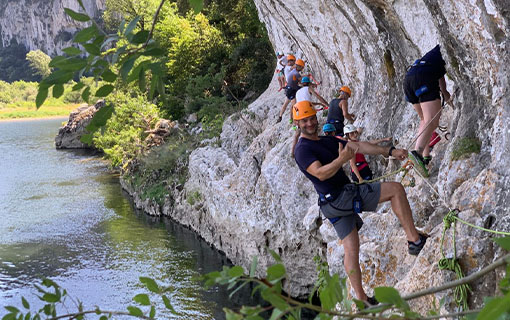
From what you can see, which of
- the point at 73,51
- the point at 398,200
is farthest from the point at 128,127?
the point at 73,51

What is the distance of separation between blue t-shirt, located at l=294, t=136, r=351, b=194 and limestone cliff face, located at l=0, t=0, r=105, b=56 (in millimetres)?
123706

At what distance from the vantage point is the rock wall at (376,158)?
189 inches

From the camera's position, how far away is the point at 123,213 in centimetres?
2031

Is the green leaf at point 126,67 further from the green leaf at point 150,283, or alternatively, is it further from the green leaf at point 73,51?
the green leaf at point 150,283

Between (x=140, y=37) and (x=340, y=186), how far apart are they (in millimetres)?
3688

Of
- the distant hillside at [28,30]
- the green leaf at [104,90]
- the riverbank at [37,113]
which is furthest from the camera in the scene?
the distant hillside at [28,30]

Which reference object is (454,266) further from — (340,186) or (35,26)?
(35,26)

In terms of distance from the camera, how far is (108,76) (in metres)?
1.79

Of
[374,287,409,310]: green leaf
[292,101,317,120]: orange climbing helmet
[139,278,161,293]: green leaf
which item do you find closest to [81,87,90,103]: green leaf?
[139,278,161,293]: green leaf

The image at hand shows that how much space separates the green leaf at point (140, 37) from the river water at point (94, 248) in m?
7.53

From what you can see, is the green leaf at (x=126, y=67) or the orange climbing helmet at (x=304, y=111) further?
the orange climbing helmet at (x=304, y=111)

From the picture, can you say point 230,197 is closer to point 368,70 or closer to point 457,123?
point 368,70

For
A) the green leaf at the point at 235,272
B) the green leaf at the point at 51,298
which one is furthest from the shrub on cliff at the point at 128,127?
the green leaf at the point at 235,272

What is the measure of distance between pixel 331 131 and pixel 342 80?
144 inches
